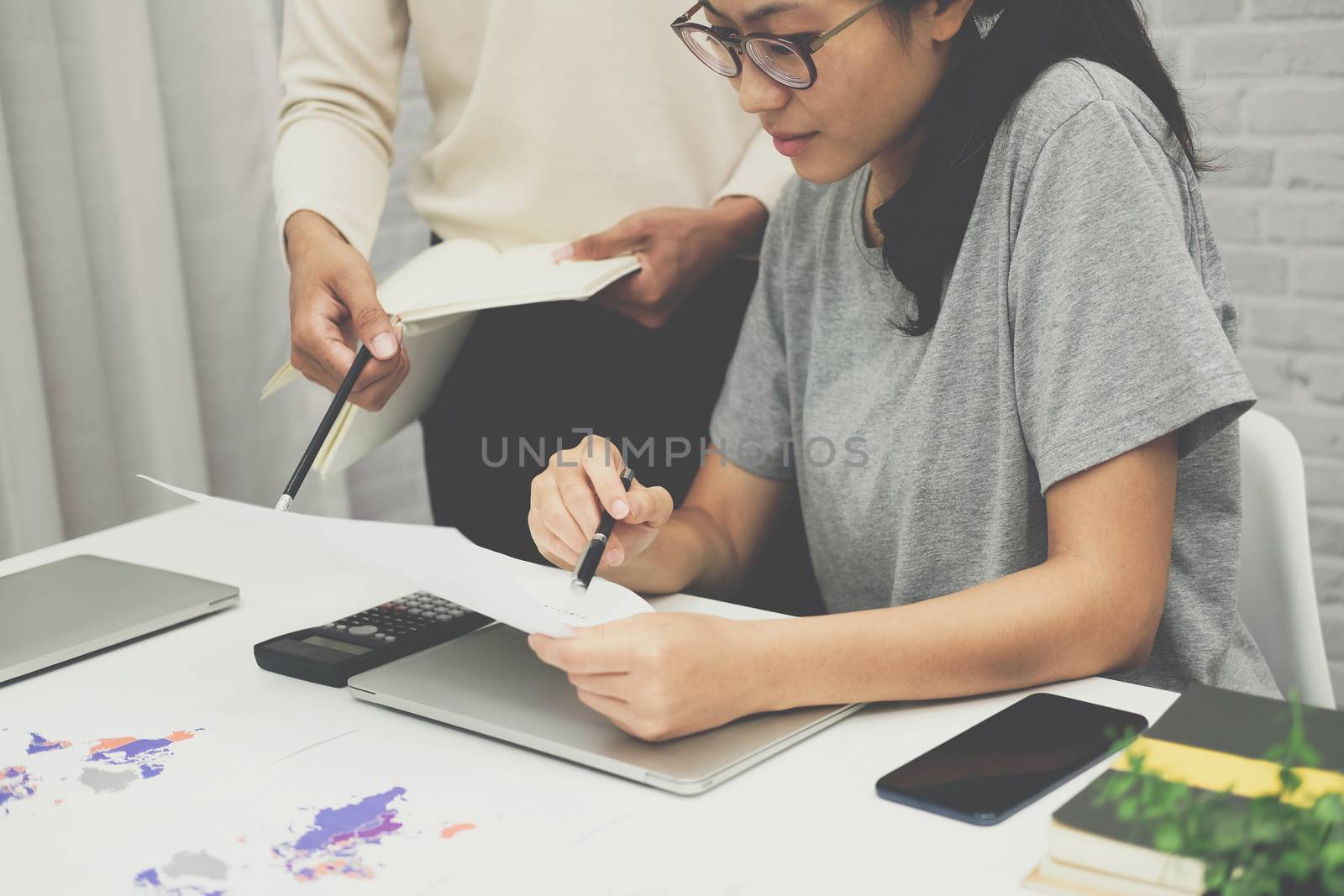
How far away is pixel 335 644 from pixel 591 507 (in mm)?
209

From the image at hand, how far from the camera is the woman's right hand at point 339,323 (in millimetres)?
1187

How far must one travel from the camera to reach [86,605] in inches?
41.1

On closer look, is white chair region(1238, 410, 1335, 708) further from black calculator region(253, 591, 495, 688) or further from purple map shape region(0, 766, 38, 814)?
purple map shape region(0, 766, 38, 814)

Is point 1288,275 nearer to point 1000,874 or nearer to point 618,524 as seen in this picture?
Result: point 618,524

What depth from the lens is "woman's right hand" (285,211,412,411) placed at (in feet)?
3.89

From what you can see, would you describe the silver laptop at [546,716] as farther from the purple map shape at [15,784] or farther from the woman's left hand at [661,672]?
the purple map shape at [15,784]

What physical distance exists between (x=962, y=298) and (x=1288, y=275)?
3.78 ft

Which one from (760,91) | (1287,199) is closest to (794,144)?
(760,91)

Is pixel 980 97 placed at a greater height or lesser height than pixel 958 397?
greater

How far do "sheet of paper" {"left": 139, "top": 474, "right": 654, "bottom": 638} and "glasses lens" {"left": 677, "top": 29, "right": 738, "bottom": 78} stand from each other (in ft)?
1.42

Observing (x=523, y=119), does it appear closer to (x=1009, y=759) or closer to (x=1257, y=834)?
(x=1009, y=759)

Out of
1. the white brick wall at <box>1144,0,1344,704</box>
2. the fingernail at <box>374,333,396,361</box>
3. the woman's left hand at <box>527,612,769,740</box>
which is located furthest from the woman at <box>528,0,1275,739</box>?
the white brick wall at <box>1144,0,1344,704</box>

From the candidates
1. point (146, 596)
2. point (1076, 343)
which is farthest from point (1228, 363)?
point (146, 596)

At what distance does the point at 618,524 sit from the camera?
1.03 m
